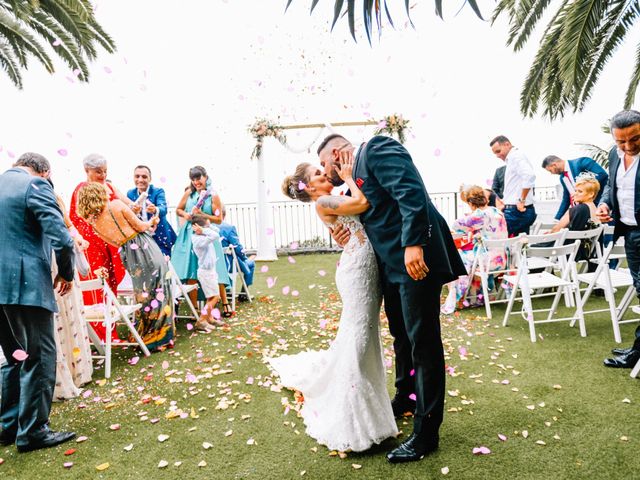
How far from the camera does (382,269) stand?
113 inches

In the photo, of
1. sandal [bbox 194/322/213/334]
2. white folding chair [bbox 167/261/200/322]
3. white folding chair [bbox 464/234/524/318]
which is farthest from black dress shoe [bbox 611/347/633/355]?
white folding chair [bbox 167/261/200/322]

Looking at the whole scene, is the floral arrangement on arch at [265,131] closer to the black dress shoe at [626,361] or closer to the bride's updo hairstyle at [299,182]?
the bride's updo hairstyle at [299,182]

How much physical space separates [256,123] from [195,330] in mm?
6325

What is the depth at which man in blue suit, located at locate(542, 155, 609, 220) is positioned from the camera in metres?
6.41

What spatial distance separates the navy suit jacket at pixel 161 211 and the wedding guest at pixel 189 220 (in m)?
0.38

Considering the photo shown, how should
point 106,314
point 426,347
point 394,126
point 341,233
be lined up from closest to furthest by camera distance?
point 426,347, point 341,233, point 106,314, point 394,126

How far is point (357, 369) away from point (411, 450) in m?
0.54

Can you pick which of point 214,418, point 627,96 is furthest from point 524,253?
point 627,96

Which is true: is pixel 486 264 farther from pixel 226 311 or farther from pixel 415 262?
pixel 415 262

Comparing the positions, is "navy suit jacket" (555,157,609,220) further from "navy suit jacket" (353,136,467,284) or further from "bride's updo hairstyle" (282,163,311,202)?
"bride's updo hairstyle" (282,163,311,202)

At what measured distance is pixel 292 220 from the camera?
44.7ft

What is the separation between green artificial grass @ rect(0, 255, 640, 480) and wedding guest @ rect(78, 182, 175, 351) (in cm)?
32

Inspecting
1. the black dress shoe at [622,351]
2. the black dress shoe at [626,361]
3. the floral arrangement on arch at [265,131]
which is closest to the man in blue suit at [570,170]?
the black dress shoe at [622,351]

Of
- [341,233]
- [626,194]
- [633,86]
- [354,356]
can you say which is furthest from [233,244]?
[633,86]
